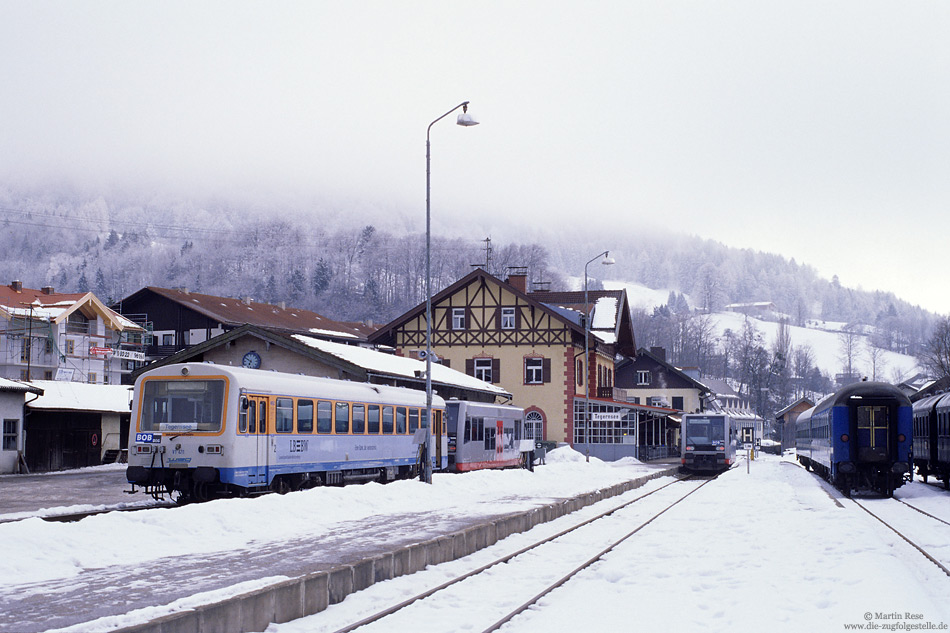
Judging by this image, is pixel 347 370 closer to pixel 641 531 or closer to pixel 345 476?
pixel 345 476

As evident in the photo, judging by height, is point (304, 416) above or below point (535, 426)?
above

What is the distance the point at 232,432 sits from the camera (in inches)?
792

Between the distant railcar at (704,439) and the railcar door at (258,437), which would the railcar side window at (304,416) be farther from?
the distant railcar at (704,439)

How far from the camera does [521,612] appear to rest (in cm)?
1066

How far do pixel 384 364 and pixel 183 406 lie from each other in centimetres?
1650

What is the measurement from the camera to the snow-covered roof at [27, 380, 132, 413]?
36.3 m

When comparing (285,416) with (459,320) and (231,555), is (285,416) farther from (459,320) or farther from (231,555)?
(459,320)

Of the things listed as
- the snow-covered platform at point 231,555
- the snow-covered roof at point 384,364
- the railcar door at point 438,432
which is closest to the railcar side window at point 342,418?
the snow-covered platform at point 231,555

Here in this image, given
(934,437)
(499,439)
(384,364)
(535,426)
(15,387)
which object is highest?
Result: (384,364)

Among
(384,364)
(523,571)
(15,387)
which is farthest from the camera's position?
(384,364)

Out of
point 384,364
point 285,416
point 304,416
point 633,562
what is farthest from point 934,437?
point 633,562

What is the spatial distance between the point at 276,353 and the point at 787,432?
8787cm

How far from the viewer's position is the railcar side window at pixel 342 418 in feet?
81.6

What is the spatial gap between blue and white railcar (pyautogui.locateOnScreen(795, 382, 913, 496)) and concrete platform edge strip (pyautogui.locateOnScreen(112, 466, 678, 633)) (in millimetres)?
15385
